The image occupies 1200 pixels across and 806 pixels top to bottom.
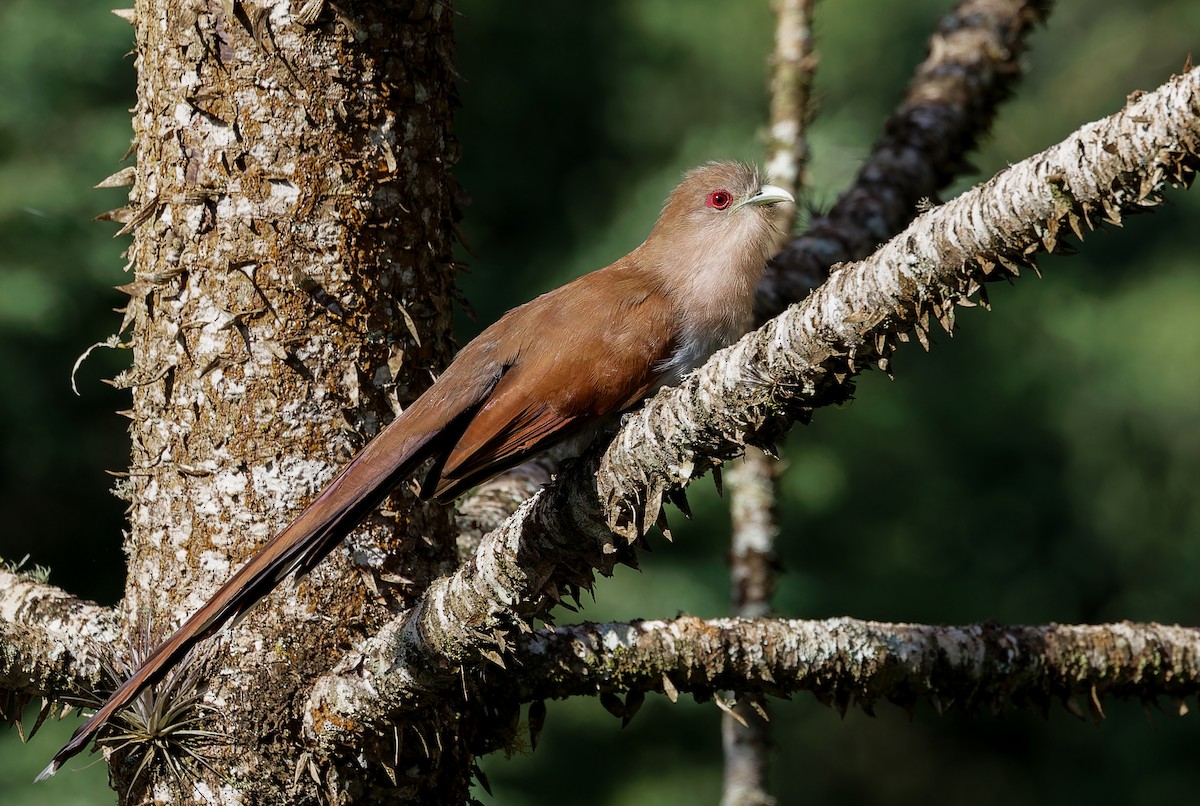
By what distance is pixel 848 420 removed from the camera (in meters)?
8.06

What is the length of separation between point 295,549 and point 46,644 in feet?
2.19

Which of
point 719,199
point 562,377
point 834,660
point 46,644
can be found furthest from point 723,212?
point 46,644

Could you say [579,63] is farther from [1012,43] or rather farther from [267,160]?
[267,160]

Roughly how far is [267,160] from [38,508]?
5.02 metres

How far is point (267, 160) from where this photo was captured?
2.58 meters

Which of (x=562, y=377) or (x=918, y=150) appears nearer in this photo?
(x=562, y=377)

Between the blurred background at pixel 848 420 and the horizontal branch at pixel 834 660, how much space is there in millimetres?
3931

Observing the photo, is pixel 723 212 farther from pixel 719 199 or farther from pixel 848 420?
pixel 848 420

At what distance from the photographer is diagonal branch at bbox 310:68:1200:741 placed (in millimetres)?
1630

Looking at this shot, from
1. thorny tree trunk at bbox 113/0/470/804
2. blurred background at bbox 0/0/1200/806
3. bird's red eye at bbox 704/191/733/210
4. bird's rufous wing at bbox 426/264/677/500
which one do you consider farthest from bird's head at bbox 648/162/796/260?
blurred background at bbox 0/0/1200/806

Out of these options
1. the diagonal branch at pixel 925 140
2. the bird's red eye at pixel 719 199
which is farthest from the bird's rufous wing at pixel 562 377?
the diagonal branch at pixel 925 140

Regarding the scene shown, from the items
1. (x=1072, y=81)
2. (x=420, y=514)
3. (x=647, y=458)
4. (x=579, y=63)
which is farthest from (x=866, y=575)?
(x=647, y=458)

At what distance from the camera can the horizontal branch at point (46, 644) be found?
8.39ft

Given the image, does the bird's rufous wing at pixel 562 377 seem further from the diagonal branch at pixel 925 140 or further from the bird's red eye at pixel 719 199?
the diagonal branch at pixel 925 140
